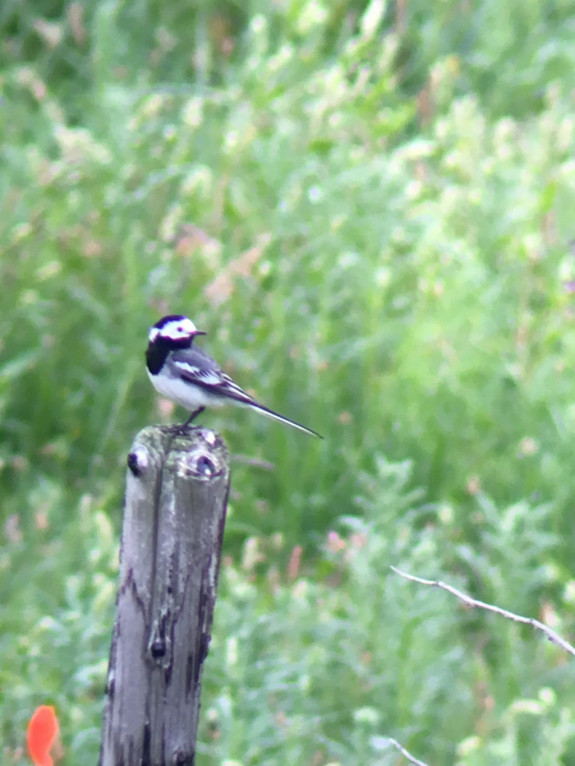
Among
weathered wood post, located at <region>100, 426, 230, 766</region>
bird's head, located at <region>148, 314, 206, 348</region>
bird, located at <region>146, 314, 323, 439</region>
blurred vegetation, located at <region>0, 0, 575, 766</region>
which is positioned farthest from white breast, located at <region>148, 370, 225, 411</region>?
weathered wood post, located at <region>100, 426, 230, 766</region>

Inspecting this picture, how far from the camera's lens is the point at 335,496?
514cm

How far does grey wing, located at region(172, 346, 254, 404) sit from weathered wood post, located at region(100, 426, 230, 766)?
4.00ft

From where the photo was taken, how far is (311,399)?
207 inches

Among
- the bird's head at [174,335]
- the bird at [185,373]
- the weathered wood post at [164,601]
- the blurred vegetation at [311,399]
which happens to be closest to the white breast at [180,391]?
the bird at [185,373]

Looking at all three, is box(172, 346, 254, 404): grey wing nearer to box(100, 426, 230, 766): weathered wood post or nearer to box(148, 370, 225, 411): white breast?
box(148, 370, 225, 411): white breast

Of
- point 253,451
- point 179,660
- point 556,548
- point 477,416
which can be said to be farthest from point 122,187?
point 179,660

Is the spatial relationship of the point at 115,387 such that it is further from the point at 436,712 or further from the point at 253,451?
the point at 436,712

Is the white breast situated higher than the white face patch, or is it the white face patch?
the white face patch

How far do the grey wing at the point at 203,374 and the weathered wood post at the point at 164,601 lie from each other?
122 centimetres

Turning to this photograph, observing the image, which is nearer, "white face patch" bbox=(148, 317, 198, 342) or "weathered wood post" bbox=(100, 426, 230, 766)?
"weathered wood post" bbox=(100, 426, 230, 766)

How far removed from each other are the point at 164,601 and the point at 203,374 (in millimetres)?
1371

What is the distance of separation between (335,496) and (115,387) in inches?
41.0

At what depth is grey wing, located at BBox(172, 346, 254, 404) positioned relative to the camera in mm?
3535

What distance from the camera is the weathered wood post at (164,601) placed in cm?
223
